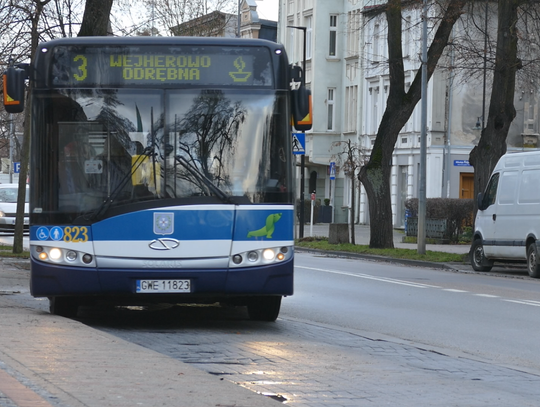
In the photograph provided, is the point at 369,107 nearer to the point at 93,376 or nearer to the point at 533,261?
the point at 533,261

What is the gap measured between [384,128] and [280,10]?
3822 centimetres

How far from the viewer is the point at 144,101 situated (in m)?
12.1

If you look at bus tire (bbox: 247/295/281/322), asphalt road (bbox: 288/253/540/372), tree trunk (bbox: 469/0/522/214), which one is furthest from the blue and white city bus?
tree trunk (bbox: 469/0/522/214)

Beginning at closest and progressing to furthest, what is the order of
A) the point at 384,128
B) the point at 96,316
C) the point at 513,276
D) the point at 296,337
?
the point at 296,337, the point at 96,316, the point at 513,276, the point at 384,128

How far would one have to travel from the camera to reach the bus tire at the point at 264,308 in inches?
506

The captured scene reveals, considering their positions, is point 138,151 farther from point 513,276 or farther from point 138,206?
point 513,276

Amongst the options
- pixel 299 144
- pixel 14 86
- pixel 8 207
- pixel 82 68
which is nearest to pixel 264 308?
pixel 82 68

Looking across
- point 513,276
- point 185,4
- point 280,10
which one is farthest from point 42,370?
point 280,10

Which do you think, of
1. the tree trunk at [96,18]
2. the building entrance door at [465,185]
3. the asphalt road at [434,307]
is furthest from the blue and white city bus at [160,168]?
the building entrance door at [465,185]

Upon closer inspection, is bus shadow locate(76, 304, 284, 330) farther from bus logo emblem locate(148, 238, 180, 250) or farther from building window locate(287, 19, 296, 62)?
building window locate(287, 19, 296, 62)

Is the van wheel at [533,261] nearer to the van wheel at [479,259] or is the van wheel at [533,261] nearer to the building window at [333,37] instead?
the van wheel at [479,259]

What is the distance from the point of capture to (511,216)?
81.7 feet

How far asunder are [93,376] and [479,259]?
19272mm

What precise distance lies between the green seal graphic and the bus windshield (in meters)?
0.18
